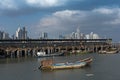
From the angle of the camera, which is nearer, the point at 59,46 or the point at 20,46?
the point at 20,46

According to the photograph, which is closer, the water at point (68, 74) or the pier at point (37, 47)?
the water at point (68, 74)

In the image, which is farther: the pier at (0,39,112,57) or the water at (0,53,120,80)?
the pier at (0,39,112,57)

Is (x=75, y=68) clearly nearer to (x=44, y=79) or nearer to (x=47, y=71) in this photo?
(x=47, y=71)

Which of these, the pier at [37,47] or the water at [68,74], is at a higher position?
the pier at [37,47]

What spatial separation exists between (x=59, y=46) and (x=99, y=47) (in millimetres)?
25942

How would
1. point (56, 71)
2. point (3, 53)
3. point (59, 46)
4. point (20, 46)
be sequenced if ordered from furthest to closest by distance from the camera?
point (59, 46), point (20, 46), point (3, 53), point (56, 71)

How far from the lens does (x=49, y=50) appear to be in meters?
130

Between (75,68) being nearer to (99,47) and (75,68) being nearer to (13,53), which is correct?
(13,53)

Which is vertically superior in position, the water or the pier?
the pier

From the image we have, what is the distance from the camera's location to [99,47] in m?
153

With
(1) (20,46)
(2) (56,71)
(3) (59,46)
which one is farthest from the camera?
(3) (59,46)

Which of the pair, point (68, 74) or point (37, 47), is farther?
point (37, 47)

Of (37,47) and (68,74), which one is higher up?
(37,47)

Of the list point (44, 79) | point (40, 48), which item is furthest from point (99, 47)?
point (44, 79)
